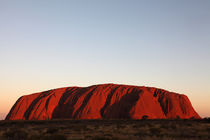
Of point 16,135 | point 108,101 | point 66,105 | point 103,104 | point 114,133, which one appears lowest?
point 66,105

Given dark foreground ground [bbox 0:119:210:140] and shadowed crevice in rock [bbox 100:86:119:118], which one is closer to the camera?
dark foreground ground [bbox 0:119:210:140]

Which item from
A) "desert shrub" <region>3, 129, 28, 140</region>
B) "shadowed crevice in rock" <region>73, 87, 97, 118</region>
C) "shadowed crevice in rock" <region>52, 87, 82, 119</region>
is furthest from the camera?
"shadowed crevice in rock" <region>52, 87, 82, 119</region>

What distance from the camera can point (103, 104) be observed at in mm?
79875

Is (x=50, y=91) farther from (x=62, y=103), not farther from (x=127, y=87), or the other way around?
(x=127, y=87)

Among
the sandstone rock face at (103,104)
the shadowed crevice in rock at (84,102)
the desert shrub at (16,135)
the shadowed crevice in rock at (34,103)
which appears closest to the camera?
the desert shrub at (16,135)

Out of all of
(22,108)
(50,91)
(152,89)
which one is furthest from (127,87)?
(22,108)

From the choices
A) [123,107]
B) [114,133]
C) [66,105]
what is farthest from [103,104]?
[114,133]

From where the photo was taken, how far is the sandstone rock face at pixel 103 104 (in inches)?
2965

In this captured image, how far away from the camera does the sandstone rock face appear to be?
7531cm

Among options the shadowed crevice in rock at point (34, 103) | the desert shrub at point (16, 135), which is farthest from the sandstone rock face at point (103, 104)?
the desert shrub at point (16, 135)

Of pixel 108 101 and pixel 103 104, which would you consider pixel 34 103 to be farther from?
pixel 108 101

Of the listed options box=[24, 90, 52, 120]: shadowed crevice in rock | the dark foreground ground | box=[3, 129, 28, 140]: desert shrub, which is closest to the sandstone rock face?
box=[24, 90, 52, 120]: shadowed crevice in rock

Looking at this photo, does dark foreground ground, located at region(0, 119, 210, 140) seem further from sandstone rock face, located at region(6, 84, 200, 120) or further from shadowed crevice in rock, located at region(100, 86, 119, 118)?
shadowed crevice in rock, located at region(100, 86, 119, 118)

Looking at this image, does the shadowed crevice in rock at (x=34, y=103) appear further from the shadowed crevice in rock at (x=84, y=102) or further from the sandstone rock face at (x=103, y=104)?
the shadowed crevice in rock at (x=84, y=102)
